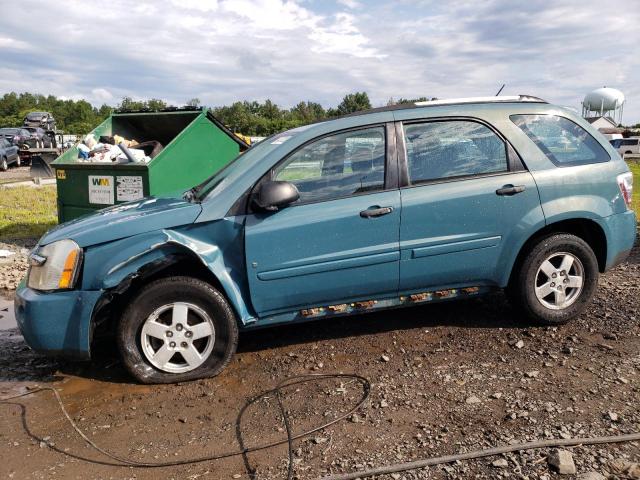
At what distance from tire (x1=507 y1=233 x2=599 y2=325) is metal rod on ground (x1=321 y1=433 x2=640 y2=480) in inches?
60.0

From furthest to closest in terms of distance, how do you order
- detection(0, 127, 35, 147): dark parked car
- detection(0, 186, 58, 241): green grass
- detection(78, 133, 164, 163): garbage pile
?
detection(0, 127, 35, 147): dark parked car → detection(0, 186, 58, 241): green grass → detection(78, 133, 164, 163): garbage pile

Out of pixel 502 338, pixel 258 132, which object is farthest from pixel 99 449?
pixel 258 132

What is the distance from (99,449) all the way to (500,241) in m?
3.09

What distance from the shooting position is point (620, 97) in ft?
210

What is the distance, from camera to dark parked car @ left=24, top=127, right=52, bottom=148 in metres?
26.8

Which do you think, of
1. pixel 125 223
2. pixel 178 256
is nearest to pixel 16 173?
pixel 125 223

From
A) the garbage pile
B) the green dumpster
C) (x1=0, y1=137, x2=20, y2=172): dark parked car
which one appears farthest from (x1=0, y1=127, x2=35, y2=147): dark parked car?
the green dumpster

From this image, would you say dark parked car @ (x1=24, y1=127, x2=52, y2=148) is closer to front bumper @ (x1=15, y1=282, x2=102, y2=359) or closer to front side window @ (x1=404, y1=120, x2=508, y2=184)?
front bumper @ (x1=15, y1=282, x2=102, y2=359)

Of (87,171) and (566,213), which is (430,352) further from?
(87,171)

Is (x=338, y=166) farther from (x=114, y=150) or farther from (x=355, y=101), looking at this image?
(x=355, y=101)

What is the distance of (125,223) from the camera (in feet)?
12.5

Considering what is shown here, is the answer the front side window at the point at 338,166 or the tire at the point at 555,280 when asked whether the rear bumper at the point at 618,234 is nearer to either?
the tire at the point at 555,280

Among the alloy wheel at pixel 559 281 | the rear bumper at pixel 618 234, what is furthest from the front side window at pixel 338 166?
the rear bumper at pixel 618 234

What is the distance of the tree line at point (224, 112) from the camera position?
51094mm
